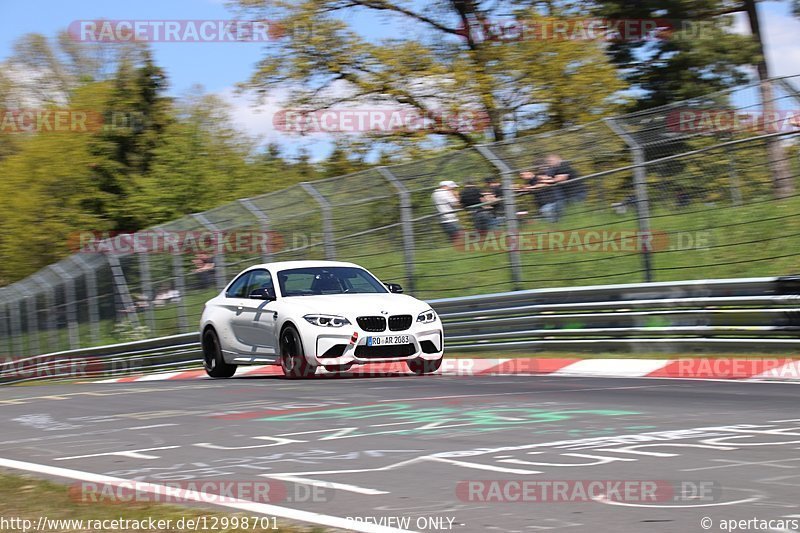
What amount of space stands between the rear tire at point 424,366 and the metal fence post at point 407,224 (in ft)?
9.61

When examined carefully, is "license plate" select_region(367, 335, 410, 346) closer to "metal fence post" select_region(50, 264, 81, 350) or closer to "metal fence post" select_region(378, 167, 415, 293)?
"metal fence post" select_region(378, 167, 415, 293)

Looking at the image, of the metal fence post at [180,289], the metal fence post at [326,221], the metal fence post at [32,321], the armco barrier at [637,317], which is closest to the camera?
the armco barrier at [637,317]

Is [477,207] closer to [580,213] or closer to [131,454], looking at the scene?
[580,213]

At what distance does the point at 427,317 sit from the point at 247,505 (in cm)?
873

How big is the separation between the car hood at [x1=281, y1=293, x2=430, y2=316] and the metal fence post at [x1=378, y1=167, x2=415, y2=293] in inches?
113

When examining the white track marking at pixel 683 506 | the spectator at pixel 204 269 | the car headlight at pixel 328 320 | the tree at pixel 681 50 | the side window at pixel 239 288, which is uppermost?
the tree at pixel 681 50

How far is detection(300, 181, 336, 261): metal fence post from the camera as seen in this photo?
61.3 feet

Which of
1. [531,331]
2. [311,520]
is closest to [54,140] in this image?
[531,331]

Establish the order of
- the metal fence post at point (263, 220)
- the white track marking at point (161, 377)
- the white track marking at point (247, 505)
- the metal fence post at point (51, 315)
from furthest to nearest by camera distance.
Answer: the metal fence post at point (51, 315) < the metal fence post at point (263, 220) < the white track marking at point (161, 377) < the white track marking at point (247, 505)

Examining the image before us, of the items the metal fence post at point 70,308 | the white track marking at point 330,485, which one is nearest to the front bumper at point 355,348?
the white track marking at point 330,485

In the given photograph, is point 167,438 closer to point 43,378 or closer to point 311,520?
point 311,520

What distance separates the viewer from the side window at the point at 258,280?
50.2 ft

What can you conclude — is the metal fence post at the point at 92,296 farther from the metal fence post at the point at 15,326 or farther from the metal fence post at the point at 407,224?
the metal fence post at the point at 407,224

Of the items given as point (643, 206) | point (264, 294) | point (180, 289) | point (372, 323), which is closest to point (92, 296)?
point (180, 289)
